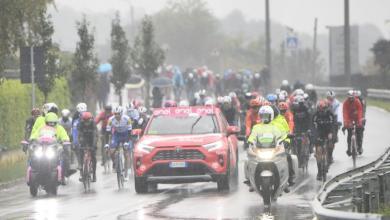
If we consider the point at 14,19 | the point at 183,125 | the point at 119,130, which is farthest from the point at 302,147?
the point at 14,19

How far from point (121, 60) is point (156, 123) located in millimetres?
23692

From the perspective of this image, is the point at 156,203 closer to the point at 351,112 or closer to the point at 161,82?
the point at 351,112

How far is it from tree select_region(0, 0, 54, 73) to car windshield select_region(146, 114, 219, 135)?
7.70 m

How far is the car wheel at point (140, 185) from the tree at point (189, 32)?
407 feet

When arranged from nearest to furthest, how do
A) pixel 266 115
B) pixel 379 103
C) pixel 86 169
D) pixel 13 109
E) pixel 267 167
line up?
pixel 267 167
pixel 266 115
pixel 86 169
pixel 13 109
pixel 379 103

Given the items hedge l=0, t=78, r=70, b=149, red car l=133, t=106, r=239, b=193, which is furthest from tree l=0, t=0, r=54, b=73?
red car l=133, t=106, r=239, b=193

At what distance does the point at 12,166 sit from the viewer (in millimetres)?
35188

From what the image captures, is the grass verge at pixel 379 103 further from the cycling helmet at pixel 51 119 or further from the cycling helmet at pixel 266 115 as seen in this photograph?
the cycling helmet at pixel 266 115

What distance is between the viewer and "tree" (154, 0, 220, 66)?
499ft

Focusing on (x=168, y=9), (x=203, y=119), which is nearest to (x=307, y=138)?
(x=203, y=119)

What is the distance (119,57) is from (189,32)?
102583 mm

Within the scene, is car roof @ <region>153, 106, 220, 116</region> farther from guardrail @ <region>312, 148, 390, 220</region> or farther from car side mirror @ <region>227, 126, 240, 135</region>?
guardrail @ <region>312, 148, 390, 220</region>

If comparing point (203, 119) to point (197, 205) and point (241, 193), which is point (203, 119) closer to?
point (241, 193)

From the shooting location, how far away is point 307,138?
3055cm
